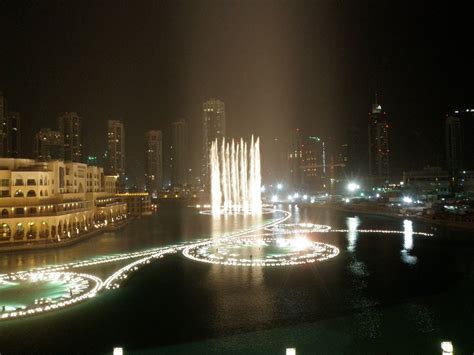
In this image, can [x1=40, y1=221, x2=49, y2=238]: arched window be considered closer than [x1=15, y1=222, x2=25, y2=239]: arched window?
No

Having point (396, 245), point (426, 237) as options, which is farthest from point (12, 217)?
point (426, 237)

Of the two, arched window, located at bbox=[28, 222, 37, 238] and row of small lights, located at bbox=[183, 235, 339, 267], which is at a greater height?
arched window, located at bbox=[28, 222, 37, 238]

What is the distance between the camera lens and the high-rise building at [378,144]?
71812mm

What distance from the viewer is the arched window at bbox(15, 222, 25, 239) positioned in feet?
60.8

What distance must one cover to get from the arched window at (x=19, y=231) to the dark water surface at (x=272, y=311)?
280 cm

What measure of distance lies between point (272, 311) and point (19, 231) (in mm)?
13418

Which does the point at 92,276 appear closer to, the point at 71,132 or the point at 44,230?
the point at 44,230

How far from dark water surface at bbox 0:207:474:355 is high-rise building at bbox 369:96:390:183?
57.7 meters

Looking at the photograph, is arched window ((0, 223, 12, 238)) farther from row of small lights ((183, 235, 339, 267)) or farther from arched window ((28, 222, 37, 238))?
row of small lights ((183, 235, 339, 267))

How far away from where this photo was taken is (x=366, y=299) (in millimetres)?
10352

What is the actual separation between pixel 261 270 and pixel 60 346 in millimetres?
7147

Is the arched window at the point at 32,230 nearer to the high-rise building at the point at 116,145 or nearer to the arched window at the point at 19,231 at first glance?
the arched window at the point at 19,231

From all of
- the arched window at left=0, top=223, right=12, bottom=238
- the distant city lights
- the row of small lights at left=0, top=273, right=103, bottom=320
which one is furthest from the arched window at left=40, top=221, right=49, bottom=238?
the distant city lights

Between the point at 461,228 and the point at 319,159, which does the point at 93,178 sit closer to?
the point at 461,228
